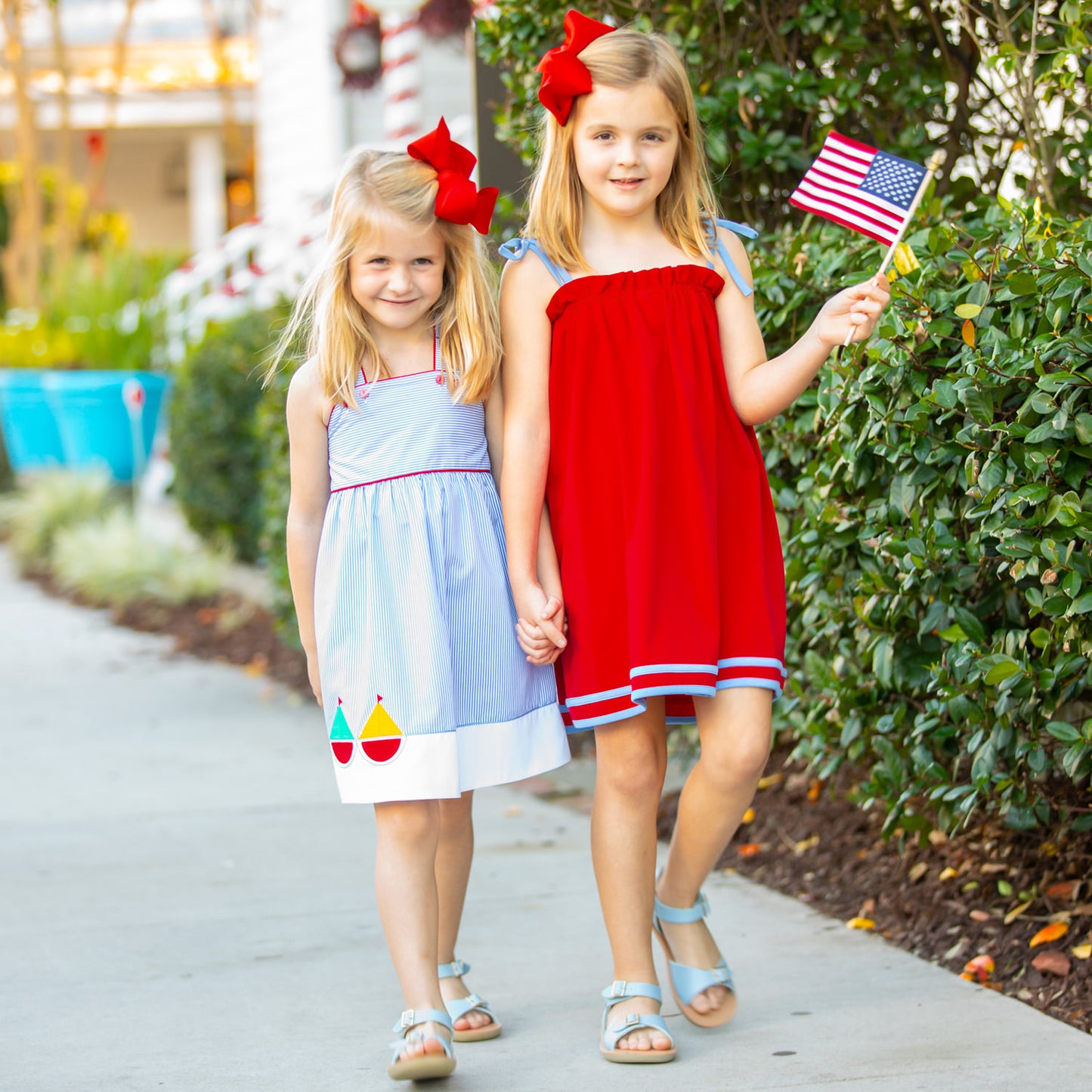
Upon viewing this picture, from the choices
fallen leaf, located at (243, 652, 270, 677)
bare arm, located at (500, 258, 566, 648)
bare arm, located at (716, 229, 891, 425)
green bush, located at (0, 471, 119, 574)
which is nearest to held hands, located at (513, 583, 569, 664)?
bare arm, located at (500, 258, 566, 648)

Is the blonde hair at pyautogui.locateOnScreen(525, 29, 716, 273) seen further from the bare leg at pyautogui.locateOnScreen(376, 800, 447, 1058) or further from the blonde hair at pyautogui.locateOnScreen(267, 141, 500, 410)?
the bare leg at pyautogui.locateOnScreen(376, 800, 447, 1058)

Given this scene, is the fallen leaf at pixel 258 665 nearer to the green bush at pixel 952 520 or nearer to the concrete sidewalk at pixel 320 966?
the concrete sidewalk at pixel 320 966

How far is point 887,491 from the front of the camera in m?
3.31

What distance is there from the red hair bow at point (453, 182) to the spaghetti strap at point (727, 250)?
436mm

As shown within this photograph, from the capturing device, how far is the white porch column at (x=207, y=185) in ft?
76.3

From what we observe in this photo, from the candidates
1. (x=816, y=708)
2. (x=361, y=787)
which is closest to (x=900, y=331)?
(x=816, y=708)

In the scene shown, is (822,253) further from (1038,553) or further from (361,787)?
(361,787)

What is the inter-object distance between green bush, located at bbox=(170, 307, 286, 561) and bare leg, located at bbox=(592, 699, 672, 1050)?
211 inches

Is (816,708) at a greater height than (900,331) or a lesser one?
lesser

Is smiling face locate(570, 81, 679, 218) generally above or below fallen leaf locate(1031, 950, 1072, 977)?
above

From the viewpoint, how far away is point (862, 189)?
2924 mm

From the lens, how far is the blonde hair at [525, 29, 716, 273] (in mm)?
2910

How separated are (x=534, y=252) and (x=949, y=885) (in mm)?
1856

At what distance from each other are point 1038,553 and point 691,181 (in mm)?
965
